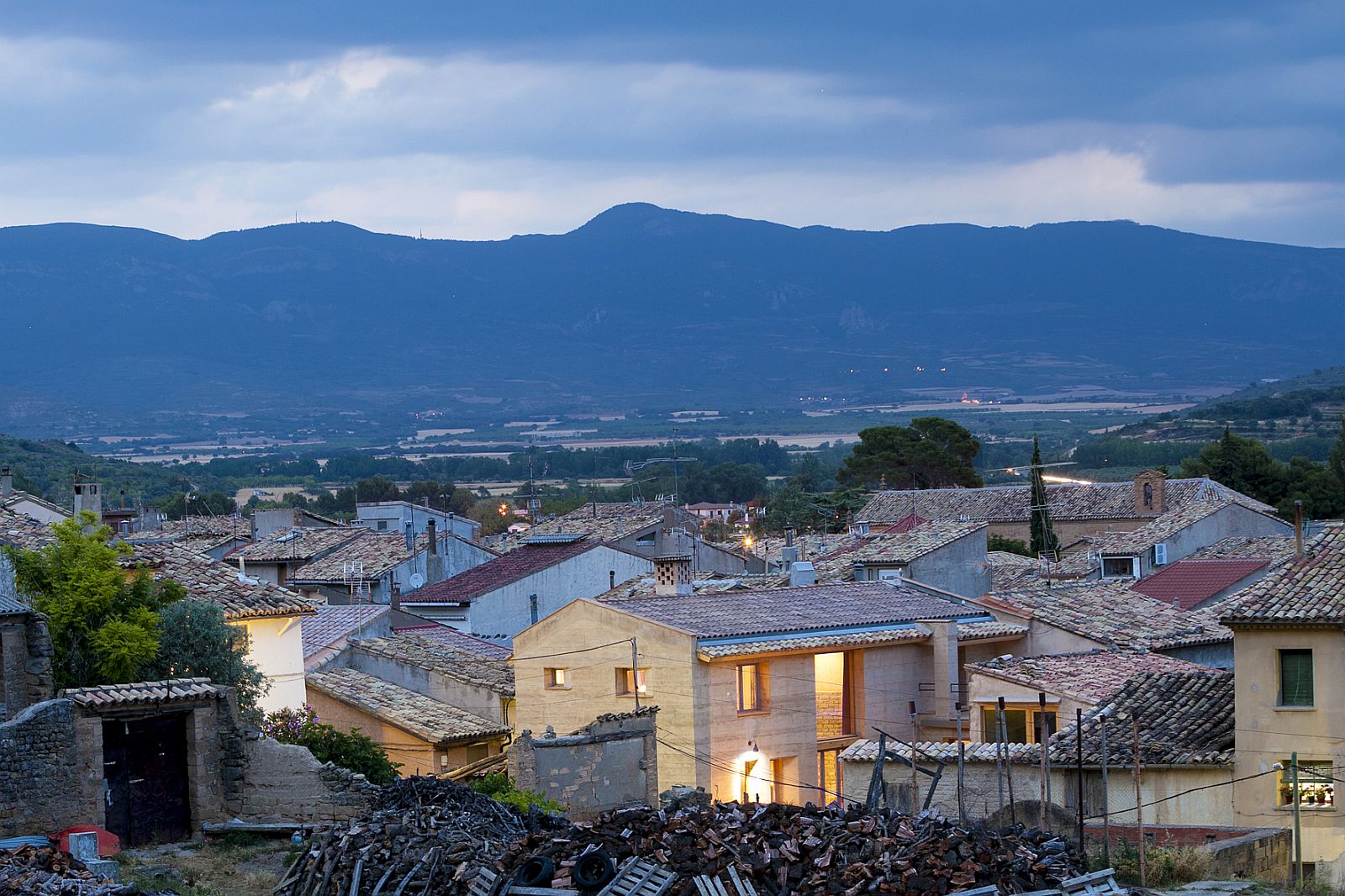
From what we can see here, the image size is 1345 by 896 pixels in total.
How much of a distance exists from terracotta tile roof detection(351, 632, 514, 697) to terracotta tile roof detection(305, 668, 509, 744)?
57 cm

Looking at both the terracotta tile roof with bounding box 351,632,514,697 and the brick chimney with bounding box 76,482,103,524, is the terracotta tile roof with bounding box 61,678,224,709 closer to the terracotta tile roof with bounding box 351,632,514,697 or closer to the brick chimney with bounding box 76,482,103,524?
the terracotta tile roof with bounding box 351,632,514,697

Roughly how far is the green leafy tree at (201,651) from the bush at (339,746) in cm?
75

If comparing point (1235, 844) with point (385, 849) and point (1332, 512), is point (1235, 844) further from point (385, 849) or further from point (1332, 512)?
point (1332, 512)

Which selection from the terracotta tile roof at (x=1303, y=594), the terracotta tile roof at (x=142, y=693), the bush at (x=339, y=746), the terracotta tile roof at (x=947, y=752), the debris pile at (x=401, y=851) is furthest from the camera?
the bush at (x=339, y=746)

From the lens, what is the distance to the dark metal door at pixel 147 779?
2017cm

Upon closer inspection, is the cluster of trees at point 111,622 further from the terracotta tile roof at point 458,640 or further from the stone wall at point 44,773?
the terracotta tile roof at point 458,640

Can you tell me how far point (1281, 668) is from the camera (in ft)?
75.2

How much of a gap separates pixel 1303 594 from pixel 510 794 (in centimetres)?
1025

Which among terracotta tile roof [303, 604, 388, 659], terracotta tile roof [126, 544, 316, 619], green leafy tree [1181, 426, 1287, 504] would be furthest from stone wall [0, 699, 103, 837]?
green leafy tree [1181, 426, 1287, 504]

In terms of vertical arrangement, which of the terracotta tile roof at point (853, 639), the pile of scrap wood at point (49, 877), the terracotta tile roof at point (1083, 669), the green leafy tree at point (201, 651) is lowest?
the terracotta tile roof at point (1083, 669)

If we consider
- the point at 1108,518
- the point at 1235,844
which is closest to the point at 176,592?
the point at 1235,844

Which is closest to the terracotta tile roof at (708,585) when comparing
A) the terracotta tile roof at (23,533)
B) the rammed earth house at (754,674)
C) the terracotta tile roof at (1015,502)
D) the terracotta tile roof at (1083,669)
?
the rammed earth house at (754,674)

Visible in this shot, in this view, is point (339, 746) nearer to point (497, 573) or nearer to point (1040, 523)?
point (497, 573)

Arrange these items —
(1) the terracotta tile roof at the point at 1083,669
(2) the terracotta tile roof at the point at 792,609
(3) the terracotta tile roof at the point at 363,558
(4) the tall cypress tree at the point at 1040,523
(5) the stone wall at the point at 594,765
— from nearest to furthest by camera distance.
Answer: (5) the stone wall at the point at 594,765
(1) the terracotta tile roof at the point at 1083,669
(2) the terracotta tile roof at the point at 792,609
(3) the terracotta tile roof at the point at 363,558
(4) the tall cypress tree at the point at 1040,523
